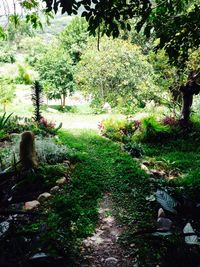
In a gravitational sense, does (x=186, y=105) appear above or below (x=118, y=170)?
above

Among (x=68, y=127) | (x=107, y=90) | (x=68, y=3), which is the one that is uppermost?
(x=68, y=3)

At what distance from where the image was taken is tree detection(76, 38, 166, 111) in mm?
19453

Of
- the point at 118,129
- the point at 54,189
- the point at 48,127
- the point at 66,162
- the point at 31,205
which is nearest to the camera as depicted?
the point at 31,205

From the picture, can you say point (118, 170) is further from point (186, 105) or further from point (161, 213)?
point (186, 105)

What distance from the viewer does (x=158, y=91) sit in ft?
50.5

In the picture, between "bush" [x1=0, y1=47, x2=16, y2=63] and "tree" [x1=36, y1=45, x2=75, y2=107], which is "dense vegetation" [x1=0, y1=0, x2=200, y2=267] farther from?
"bush" [x1=0, y1=47, x2=16, y2=63]

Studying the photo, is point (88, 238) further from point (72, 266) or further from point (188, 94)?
point (188, 94)

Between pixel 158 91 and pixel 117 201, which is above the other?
pixel 158 91

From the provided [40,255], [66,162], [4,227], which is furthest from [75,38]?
[4,227]

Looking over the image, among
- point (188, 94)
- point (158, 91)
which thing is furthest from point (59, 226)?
point (158, 91)

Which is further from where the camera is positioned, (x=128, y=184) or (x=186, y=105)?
(x=186, y=105)

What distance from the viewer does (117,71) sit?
65.4 ft

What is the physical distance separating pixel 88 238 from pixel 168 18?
3.49m

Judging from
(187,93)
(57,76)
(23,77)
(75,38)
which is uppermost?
(75,38)
